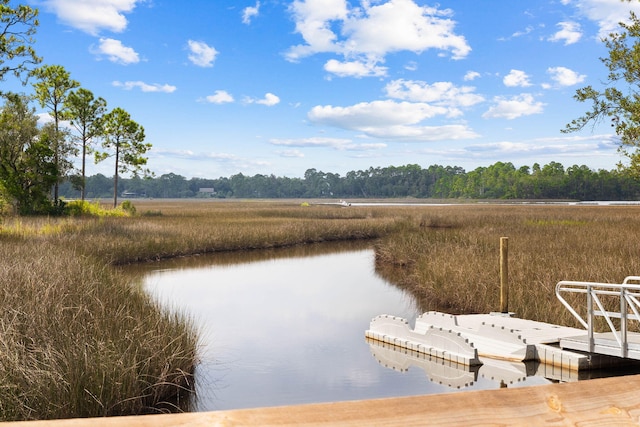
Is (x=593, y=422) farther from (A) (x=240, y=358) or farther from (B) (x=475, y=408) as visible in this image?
(A) (x=240, y=358)

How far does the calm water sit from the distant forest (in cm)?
11296

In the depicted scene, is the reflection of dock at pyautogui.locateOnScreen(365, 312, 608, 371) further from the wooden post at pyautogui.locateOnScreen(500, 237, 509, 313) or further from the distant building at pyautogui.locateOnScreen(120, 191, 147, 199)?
the distant building at pyautogui.locateOnScreen(120, 191, 147, 199)

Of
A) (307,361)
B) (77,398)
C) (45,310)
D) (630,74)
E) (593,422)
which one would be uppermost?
(630,74)

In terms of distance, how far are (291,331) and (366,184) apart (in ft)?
556

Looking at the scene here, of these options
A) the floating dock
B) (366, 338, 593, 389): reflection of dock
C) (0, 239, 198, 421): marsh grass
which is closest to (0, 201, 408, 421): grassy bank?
(0, 239, 198, 421): marsh grass

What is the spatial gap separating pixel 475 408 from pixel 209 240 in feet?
85.2

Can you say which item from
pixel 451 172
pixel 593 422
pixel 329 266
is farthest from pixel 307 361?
pixel 451 172

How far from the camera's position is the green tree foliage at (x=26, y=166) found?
3231cm

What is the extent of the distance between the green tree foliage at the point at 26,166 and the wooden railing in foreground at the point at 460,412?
34.2m

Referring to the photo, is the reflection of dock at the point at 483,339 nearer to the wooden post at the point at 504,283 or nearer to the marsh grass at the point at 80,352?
the wooden post at the point at 504,283

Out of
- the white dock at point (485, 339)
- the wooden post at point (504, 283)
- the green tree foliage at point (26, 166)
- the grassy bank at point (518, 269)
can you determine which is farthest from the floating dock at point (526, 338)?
the green tree foliage at point (26, 166)

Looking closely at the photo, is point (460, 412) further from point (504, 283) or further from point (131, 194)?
point (131, 194)

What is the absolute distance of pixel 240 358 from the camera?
1043cm

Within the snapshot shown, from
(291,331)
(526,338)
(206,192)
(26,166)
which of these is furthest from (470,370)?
(206,192)
